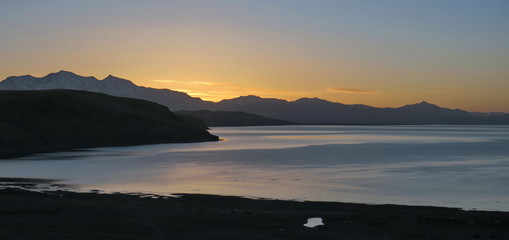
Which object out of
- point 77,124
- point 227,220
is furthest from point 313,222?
point 77,124

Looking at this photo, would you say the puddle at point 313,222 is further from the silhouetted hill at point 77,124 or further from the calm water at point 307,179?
the silhouetted hill at point 77,124

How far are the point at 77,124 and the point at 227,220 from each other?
101 m

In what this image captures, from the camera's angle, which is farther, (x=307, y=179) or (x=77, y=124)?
(x=77, y=124)

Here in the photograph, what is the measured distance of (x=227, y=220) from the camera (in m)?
26.5

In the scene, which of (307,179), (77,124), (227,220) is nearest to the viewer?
(227,220)

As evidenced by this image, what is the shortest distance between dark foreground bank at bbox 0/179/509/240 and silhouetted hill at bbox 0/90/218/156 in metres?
66.0

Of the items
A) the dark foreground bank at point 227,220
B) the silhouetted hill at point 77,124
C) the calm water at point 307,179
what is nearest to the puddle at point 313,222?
the dark foreground bank at point 227,220

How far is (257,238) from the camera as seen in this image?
22.4m

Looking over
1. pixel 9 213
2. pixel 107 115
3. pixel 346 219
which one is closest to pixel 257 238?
pixel 346 219

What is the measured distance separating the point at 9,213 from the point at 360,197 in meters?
22.1

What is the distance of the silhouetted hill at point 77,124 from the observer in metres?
105

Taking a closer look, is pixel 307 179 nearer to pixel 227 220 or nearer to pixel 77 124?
pixel 227 220

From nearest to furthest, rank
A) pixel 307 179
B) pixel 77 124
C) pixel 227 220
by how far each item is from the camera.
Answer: pixel 227 220 → pixel 307 179 → pixel 77 124

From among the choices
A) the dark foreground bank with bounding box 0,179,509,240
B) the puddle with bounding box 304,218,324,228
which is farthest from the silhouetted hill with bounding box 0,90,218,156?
the puddle with bounding box 304,218,324,228
